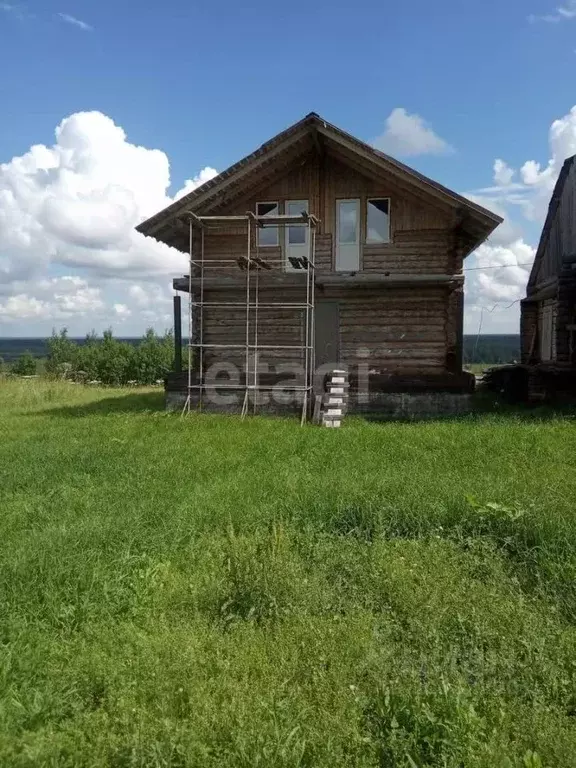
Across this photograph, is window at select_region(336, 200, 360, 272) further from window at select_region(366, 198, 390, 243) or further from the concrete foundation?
the concrete foundation

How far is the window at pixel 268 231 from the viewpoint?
1711 cm

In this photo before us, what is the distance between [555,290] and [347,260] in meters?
6.08

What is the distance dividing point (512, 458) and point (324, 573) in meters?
4.90

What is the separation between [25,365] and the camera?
51.0 meters

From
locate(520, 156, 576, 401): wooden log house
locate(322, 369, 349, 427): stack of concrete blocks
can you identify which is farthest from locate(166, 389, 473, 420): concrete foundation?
locate(520, 156, 576, 401): wooden log house

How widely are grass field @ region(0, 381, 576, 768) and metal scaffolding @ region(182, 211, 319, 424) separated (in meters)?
7.32

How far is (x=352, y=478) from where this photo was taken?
8.02m

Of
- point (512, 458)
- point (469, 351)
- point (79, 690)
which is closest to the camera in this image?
point (79, 690)

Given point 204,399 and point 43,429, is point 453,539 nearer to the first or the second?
point 43,429

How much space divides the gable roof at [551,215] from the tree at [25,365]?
3909cm

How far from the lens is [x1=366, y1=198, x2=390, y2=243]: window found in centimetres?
1677

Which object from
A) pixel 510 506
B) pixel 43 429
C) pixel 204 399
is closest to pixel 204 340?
pixel 204 399

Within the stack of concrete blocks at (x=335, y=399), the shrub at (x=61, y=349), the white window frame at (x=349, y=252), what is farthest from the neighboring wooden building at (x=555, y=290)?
the shrub at (x=61, y=349)

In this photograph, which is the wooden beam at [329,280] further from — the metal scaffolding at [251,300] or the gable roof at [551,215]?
the gable roof at [551,215]
